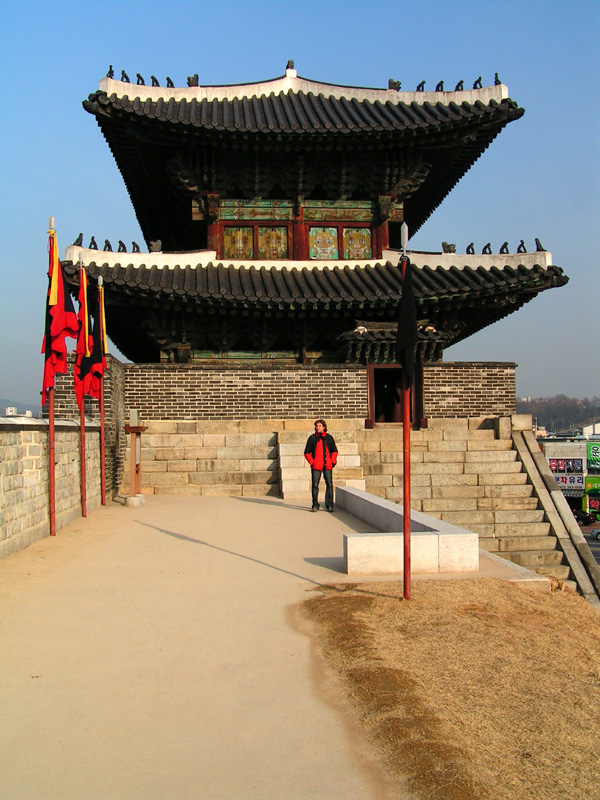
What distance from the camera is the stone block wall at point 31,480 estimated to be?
24.5 ft

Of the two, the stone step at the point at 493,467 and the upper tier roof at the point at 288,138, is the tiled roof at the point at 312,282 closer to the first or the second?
the upper tier roof at the point at 288,138

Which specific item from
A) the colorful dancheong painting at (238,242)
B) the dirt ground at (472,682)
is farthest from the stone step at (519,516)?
the colorful dancheong painting at (238,242)

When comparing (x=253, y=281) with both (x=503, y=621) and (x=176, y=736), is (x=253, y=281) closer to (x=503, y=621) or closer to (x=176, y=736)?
(x=503, y=621)

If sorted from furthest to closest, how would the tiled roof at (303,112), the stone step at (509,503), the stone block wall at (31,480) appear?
1. the tiled roof at (303,112)
2. the stone step at (509,503)
3. the stone block wall at (31,480)

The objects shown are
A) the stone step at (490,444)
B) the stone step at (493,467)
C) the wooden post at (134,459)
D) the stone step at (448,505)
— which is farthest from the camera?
the stone step at (490,444)

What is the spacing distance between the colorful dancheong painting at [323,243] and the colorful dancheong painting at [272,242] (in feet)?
2.17

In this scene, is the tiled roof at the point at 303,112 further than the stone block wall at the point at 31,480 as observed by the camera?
Yes

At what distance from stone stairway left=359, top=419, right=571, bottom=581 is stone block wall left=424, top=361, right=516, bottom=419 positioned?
1.08 m

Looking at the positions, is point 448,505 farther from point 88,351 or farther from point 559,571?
point 88,351

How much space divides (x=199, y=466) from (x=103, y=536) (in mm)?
4770

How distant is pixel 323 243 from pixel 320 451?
7.83 metres

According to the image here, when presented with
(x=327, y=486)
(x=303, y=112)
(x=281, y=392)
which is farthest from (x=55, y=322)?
(x=303, y=112)

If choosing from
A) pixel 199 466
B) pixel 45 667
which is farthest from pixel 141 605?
pixel 199 466

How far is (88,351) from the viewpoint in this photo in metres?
11.6
